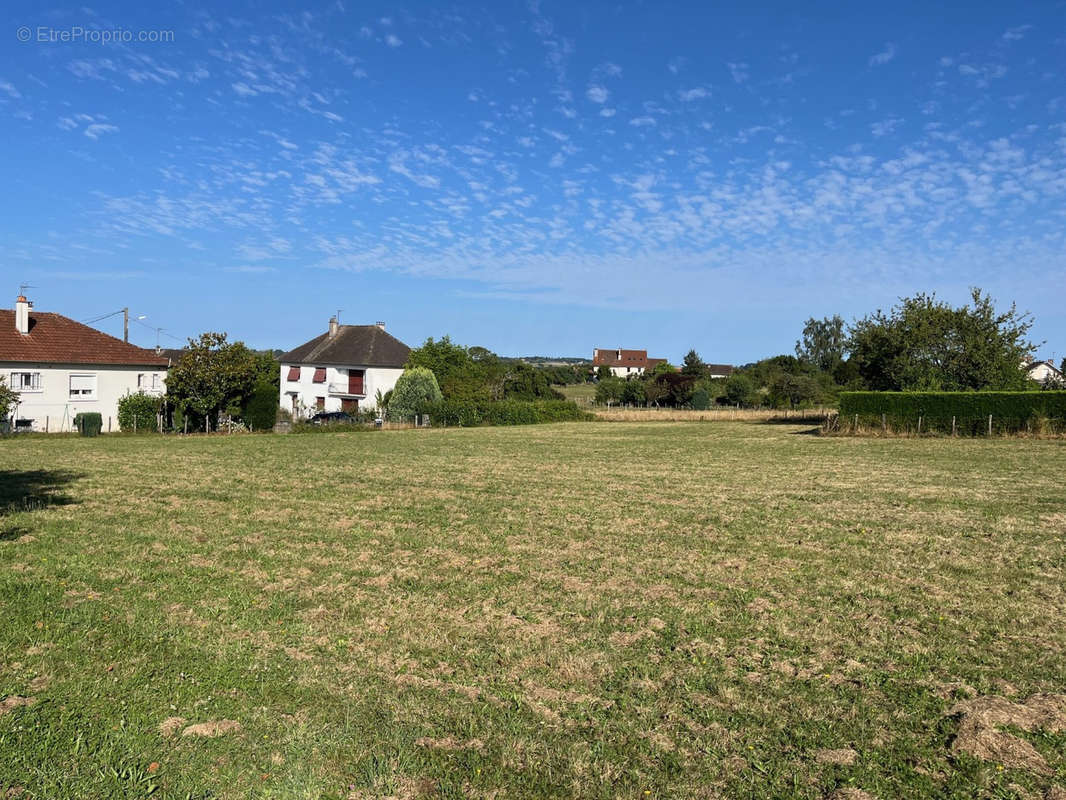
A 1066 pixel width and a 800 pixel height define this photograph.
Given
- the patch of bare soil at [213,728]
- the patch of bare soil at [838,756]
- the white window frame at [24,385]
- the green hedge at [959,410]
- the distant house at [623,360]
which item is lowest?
the patch of bare soil at [838,756]

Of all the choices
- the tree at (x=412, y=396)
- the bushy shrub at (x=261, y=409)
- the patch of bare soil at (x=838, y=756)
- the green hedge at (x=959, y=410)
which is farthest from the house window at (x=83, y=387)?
the patch of bare soil at (x=838, y=756)

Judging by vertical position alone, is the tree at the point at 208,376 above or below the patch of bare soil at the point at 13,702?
above

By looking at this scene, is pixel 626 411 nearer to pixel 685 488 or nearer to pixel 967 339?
pixel 967 339

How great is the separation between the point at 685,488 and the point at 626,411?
41760mm

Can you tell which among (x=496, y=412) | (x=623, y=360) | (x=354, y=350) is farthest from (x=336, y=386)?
(x=623, y=360)

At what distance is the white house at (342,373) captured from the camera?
5425cm

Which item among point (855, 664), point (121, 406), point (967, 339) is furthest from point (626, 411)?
point (855, 664)

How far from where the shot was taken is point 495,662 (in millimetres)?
6328

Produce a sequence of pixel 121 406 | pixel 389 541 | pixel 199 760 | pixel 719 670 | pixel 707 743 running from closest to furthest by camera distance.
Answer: pixel 199 760, pixel 707 743, pixel 719 670, pixel 389 541, pixel 121 406

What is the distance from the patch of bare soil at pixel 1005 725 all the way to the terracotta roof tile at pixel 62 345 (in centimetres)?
4135

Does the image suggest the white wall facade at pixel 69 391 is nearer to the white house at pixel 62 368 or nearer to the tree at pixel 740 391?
the white house at pixel 62 368

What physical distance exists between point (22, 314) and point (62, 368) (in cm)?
349

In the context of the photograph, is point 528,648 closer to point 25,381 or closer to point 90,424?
point 90,424

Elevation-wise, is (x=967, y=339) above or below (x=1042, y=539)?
above
